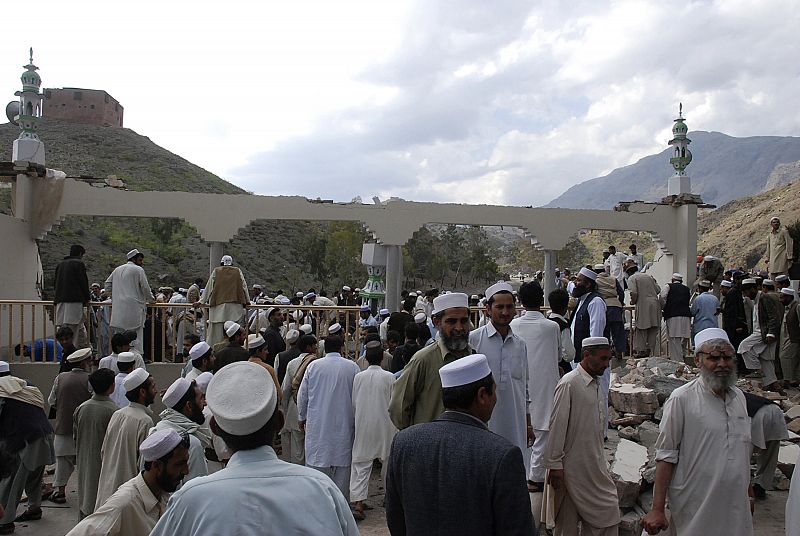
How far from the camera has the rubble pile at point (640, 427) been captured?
17.7ft

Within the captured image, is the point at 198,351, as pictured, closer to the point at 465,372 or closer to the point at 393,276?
the point at 465,372

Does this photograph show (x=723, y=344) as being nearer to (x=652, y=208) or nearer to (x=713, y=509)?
(x=713, y=509)

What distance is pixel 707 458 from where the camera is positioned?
3490mm

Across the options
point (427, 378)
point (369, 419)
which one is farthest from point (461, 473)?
point (369, 419)

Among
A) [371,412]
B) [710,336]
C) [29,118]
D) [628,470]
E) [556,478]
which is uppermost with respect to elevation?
[29,118]

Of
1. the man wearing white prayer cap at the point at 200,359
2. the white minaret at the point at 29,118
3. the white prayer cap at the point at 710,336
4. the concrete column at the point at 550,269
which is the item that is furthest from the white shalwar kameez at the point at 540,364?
the white minaret at the point at 29,118

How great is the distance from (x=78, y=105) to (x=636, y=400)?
195 feet

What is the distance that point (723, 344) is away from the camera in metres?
3.55

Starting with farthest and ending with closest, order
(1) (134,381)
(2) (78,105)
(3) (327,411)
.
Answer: (2) (78,105), (3) (327,411), (1) (134,381)

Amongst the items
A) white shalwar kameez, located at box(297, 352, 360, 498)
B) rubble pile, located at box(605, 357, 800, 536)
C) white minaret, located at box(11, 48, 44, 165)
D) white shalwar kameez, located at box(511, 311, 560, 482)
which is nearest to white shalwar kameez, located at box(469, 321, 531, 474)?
white shalwar kameez, located at box(511, 311, 560, 482)

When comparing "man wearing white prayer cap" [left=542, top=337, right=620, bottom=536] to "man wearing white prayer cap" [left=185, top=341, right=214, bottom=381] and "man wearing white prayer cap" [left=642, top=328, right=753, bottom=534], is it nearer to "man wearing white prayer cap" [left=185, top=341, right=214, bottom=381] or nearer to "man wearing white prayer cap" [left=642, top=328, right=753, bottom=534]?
"man wearing white prayer cap" [left=642, top=328, right=753, bottom=534]

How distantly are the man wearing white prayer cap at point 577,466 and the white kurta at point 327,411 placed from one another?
251cm

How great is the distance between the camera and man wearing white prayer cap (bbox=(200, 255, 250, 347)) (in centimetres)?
895

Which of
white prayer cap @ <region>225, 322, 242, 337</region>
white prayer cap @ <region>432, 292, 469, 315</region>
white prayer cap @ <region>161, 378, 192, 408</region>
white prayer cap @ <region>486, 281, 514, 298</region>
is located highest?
white prayer cap @ <region>486, 281, 514, 298</region>
